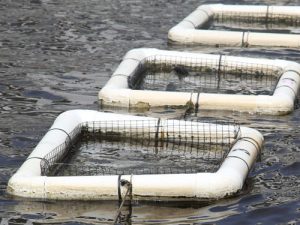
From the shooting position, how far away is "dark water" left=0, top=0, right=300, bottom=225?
8883 millimetres

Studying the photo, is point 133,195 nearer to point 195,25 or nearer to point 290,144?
point 290,144

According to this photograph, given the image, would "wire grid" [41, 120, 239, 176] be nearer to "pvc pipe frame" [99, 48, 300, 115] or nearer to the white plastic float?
"pvc pipe frame" [99, 48, 300, 115]

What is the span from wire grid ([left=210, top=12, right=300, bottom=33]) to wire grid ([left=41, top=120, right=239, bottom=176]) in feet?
25.2

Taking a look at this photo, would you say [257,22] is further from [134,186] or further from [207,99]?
[134,186]

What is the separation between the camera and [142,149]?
35.4ft

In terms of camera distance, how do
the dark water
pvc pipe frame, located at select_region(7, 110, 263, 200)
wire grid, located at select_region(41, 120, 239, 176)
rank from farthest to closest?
wire grid, located at select_region(41, 120, 239, 176)
pvc pipe frame, located at select_region(7, 110, 263, 200)
the dark water

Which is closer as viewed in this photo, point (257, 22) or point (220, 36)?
point (220, 36)

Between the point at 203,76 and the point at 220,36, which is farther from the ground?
the point at 220,36

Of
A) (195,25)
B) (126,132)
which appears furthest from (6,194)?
(195,25)

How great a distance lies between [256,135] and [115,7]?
992cm

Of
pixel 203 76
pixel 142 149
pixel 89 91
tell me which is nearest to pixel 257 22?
pixel 203 76

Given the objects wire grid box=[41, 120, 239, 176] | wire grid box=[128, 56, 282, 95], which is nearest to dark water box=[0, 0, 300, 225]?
wire grid box=[41, 120, 239, 176]

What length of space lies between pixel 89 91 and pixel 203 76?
2.16 m

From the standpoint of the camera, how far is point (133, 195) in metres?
9.01
